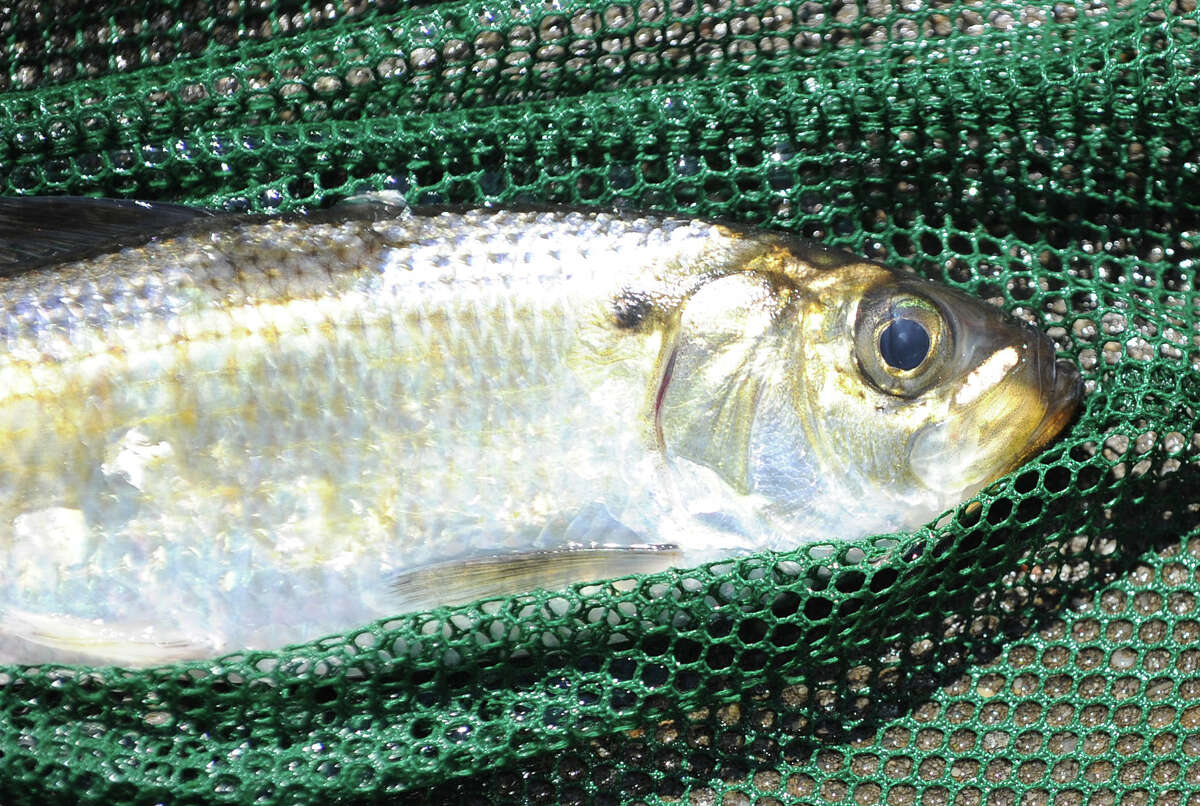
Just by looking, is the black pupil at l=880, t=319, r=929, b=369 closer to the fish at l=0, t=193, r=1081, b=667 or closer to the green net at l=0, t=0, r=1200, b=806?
the fish at l=0, t=193, r=1081, b=667

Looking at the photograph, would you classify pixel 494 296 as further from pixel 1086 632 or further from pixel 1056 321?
pixel 1086 632

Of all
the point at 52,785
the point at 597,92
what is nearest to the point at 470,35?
the point at 597,92

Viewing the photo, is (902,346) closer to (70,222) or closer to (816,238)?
(816,238)

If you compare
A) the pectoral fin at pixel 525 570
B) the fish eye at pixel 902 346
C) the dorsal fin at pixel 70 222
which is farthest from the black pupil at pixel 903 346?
the dorsal fin at pixel 70 222

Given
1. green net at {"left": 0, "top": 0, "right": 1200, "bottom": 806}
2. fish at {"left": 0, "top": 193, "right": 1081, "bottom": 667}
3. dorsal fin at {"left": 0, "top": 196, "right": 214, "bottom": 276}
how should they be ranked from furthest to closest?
dorsal fin at {"left": 0, "top": 196, "right": 214, "bottom": 276}, green net at {"left": 0, "top": 0, "right": 1200, "bottom": 806}, fish at {"left": 0, "top": 193, "right": 1081, "bottom": 667}

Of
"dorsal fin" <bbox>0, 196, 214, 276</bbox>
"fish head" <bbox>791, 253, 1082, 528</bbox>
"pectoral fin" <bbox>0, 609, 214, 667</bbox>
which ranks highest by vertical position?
"dorsal fin" <bbox>0, 196, 214, 276</bbox>

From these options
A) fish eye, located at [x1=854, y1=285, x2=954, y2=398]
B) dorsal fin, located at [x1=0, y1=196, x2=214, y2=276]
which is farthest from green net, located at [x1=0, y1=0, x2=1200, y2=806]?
fish eye, located at [x1=854, y1=285, x2=954, y2=398]

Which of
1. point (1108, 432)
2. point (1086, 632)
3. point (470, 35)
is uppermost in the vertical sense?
point (470, 35)
